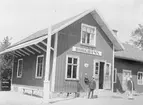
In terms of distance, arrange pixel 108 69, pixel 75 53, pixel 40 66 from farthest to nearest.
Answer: pixel 108 69
pixel 40 66
pixel 75 53

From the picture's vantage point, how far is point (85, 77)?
685 inches

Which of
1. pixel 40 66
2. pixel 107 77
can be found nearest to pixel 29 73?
pixel 40 66

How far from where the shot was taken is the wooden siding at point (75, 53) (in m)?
16.1

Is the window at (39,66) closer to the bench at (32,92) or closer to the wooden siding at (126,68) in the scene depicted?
the bench at (32,92)

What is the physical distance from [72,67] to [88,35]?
307cm

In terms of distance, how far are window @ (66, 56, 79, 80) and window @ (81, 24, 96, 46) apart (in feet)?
5.51

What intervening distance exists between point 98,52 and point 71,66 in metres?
2.86

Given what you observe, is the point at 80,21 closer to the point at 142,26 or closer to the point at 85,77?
the point at 85,77

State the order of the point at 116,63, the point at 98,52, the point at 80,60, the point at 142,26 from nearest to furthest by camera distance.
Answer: the point at 80,60 < the point at 98,52 < the point at 116,63 < the point at 142,26

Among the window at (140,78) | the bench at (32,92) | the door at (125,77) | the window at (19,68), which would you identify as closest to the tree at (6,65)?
the window at (19,68)

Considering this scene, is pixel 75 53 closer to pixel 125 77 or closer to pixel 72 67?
pixel 72 67

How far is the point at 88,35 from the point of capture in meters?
18.3

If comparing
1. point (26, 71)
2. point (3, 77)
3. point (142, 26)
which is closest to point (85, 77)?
point (26, 71)

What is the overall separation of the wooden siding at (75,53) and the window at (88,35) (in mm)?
305
